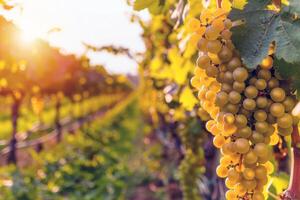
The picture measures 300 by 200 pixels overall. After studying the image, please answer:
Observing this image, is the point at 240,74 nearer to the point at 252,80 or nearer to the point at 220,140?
the point at 252,80

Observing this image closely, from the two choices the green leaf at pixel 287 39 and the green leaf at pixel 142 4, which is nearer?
the green leaf at pixel 287 39

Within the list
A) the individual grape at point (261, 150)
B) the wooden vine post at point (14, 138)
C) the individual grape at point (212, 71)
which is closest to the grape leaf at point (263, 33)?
the individual grape at point (212, 71)

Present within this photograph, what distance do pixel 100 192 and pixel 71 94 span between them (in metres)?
13.0

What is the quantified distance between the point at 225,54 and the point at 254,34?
0.09 metres

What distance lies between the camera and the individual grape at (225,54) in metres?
1.42

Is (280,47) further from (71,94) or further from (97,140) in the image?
(71,94)

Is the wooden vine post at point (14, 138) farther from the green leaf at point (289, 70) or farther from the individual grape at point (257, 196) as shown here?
the green leaf at point (289, 70)

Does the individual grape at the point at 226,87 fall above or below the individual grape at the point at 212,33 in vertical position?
below

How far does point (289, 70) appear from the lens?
1353mm

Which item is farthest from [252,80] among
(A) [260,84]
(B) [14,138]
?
(B) [14,138]

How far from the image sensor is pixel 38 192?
20.0 ft

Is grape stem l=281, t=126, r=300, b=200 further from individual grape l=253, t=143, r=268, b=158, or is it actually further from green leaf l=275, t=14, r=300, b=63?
green leaf l=275, t=14, r=300, b=63

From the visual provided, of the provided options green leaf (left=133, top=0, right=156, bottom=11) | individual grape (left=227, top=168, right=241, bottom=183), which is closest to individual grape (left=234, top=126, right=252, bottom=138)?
individual grape (left=227, top=168, right=241, bottom=183)

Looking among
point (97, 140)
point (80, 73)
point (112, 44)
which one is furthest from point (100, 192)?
point (80, 73)
